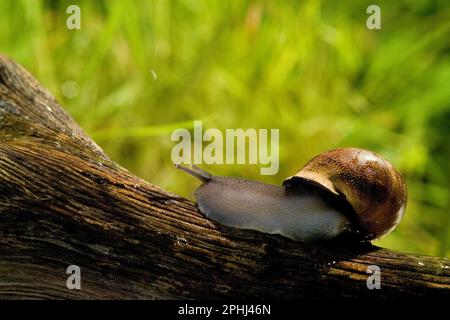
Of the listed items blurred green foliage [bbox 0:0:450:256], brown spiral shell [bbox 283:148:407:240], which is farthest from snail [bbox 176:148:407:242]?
Result: blurred green foliage [bbox 0:0:450:256]

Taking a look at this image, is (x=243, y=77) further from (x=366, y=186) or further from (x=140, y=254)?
(x=140, y=254)

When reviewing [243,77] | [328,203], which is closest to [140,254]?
[328,203]

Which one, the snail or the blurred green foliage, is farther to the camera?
the blurred green foliage

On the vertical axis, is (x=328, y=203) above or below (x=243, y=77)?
below

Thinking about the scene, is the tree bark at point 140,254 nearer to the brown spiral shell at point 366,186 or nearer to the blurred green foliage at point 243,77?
the brown spiral shell at point 366,186

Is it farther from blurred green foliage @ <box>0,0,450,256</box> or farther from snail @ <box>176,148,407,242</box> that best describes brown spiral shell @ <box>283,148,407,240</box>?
blurred green foliage @ <box>0,0,450,256</box>

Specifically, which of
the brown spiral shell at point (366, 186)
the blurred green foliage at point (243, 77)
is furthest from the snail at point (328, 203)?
the blurred green foliage at point (243, 77)
